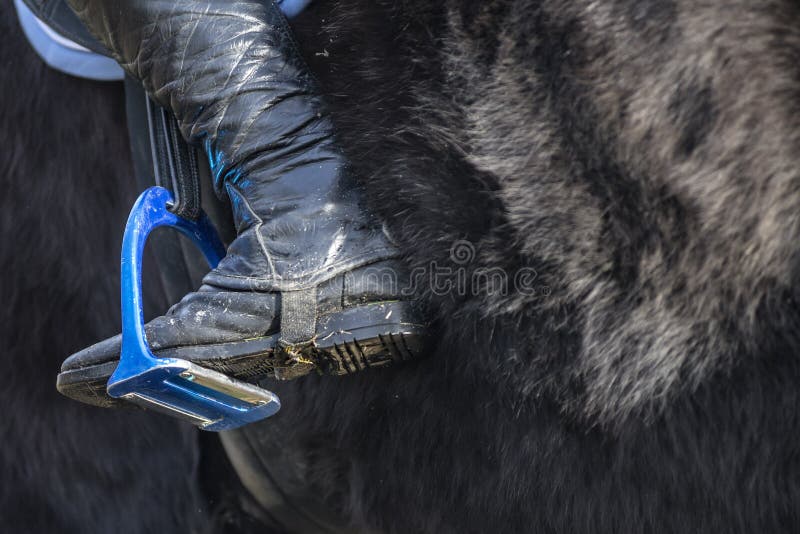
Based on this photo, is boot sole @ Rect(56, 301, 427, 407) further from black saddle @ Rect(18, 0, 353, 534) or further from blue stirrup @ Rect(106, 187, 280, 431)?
black saddle @ Rect(18, 0, 353, 534)

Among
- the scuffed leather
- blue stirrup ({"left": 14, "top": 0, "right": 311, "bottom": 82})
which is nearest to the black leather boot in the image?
the scuffed leather

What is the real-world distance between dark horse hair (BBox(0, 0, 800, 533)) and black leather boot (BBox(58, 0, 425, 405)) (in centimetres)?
5

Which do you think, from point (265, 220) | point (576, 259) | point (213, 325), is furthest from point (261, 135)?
point (576, 259)

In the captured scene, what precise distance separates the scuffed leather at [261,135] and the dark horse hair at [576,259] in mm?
50

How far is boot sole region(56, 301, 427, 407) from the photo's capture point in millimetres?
1115

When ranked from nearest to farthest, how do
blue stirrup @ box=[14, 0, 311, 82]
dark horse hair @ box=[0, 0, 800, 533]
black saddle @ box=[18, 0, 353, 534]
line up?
dark horse hair @ box=[0, 0, 800, 533] → black saddle @ box=[18, 0, 353, 534] → blue stirrup @ box=[14, 0, 311, 82]

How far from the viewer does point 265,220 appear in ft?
3.80

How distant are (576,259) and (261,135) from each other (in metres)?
0.44

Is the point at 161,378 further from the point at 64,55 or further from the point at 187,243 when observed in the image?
the point at 64,55

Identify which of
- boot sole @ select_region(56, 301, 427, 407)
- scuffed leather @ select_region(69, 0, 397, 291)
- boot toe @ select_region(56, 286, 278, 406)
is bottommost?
boot sole @ select_region(56, 301, 427, 407)

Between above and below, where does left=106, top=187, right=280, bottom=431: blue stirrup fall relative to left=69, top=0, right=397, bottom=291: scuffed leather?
below

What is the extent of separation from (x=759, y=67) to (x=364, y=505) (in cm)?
82

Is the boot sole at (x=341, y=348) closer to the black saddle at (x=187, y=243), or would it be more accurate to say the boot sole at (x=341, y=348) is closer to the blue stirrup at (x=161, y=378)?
the blue stirrup at (x=161, y=378)

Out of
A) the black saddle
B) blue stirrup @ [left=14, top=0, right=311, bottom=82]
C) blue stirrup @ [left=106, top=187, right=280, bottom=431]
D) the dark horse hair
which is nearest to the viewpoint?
the dark horse hair
